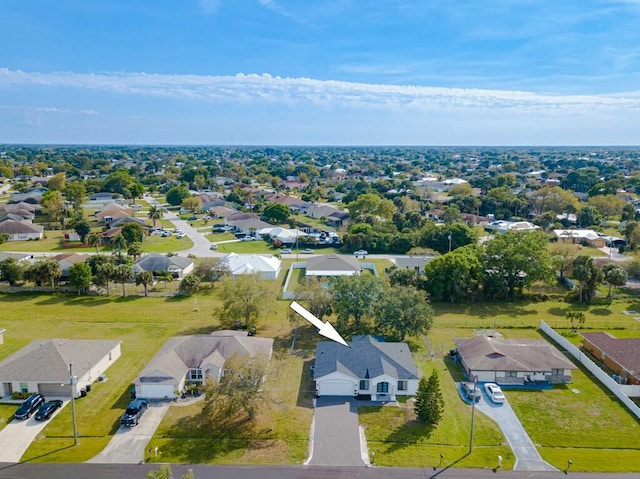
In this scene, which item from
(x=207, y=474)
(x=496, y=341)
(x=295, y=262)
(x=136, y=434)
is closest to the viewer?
(x=207, y=474)

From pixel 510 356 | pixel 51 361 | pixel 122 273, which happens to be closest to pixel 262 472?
pixel 51 361

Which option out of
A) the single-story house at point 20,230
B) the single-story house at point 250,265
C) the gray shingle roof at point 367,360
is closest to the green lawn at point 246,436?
the gray shingle roof at point 367,360

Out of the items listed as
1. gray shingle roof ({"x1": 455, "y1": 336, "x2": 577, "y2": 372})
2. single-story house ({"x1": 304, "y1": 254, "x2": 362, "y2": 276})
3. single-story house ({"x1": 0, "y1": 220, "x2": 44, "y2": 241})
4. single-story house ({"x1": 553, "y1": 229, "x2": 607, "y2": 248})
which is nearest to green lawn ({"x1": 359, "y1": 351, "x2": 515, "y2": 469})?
gray shingle roof ({"x1": 455, "y1": 336, "x2": 577, "y2": 372})

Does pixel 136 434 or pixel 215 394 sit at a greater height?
pixel 215 394

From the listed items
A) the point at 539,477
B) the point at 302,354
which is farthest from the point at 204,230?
the point at 539,477

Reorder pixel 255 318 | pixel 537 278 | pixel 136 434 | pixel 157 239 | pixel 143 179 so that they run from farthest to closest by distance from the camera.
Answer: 1. pixel 143 179
2. pixel 157 239
3. pixel 537 278
4. pixel 255 318
5. pixel 136 434

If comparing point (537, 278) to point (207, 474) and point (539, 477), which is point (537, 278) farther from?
point (207, 474)

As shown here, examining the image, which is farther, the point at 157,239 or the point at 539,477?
the point at 157,239
